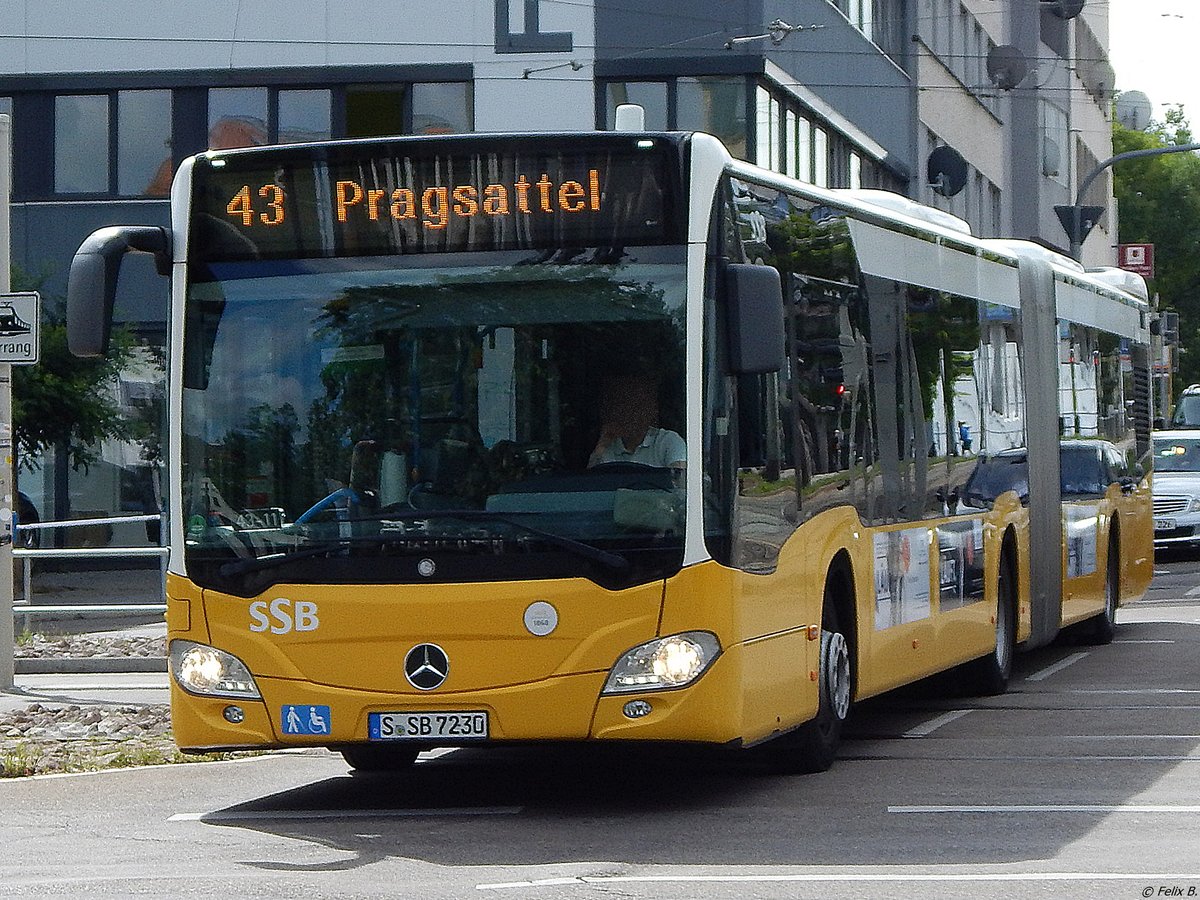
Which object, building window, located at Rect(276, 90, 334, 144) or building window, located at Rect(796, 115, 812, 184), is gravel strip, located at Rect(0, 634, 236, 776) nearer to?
building window, located at Rect(276, 90, 334, 144)

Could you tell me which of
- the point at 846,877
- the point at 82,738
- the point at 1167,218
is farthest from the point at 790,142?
the point at 1167,218

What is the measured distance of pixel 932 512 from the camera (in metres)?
13.7

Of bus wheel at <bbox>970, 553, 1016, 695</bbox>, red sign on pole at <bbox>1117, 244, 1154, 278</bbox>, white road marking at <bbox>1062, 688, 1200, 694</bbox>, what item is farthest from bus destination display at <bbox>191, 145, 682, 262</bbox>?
→ red sign on pole at <bbox>1117, 244, 1154, 278</bbox>

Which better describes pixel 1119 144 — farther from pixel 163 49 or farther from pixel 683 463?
pixel 683 463

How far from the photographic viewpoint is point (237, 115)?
111 feet

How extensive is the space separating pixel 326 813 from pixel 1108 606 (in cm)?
1092

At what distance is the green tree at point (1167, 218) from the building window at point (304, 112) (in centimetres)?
6376

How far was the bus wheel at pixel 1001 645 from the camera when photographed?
1552 cm

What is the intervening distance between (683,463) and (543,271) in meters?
0.98

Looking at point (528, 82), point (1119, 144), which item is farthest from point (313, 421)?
point (1119, 144)

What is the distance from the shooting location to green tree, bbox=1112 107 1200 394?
94.1 m

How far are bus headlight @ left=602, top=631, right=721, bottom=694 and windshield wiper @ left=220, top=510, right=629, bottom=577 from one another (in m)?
0.35

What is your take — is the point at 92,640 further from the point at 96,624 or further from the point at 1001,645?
the point at 1001,645

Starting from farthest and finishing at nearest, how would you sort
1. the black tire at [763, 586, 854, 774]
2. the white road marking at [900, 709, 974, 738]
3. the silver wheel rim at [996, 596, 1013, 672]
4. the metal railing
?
the metal railing < the silver wheel rim at [996, 596, 1013, 672] < the white road marking at [900, 709, 974, 738] < the black tire at [763, 586, 854, 774]
